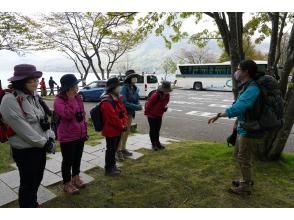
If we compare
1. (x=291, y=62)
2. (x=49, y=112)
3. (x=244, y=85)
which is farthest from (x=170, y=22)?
(x=49, y=112)

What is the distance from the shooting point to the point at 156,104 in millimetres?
5059

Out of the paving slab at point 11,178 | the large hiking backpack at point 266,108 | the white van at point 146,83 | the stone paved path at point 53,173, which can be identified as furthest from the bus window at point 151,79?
the large hiking backpack at point 266,108

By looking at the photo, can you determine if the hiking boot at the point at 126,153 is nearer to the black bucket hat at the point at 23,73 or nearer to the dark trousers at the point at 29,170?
the dark trousers at the point at 29,170

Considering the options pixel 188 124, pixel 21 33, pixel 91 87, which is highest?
pixel 21 33

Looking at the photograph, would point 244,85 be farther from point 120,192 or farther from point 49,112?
point 49,112

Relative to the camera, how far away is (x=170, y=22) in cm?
564

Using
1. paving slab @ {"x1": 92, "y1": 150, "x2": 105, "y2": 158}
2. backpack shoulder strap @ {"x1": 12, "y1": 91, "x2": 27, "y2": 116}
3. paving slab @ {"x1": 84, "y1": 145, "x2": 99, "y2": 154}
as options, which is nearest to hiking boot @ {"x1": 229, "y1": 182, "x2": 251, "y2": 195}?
paving slab @ {"x1": 92, "y1": 150, "x2": 105, "y2": 158}

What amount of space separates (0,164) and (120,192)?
7.38 ft

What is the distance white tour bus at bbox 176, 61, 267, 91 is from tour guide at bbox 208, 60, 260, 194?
19.9 meters

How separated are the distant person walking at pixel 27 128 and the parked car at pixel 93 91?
1287cm

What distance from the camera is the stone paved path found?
122 inches

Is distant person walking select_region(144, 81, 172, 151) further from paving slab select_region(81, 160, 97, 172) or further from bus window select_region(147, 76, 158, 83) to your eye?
bus window select_region(147, 76, 158, 83)

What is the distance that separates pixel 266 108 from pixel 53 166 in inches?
129

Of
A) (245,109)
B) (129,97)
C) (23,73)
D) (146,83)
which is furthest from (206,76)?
(23,73)
